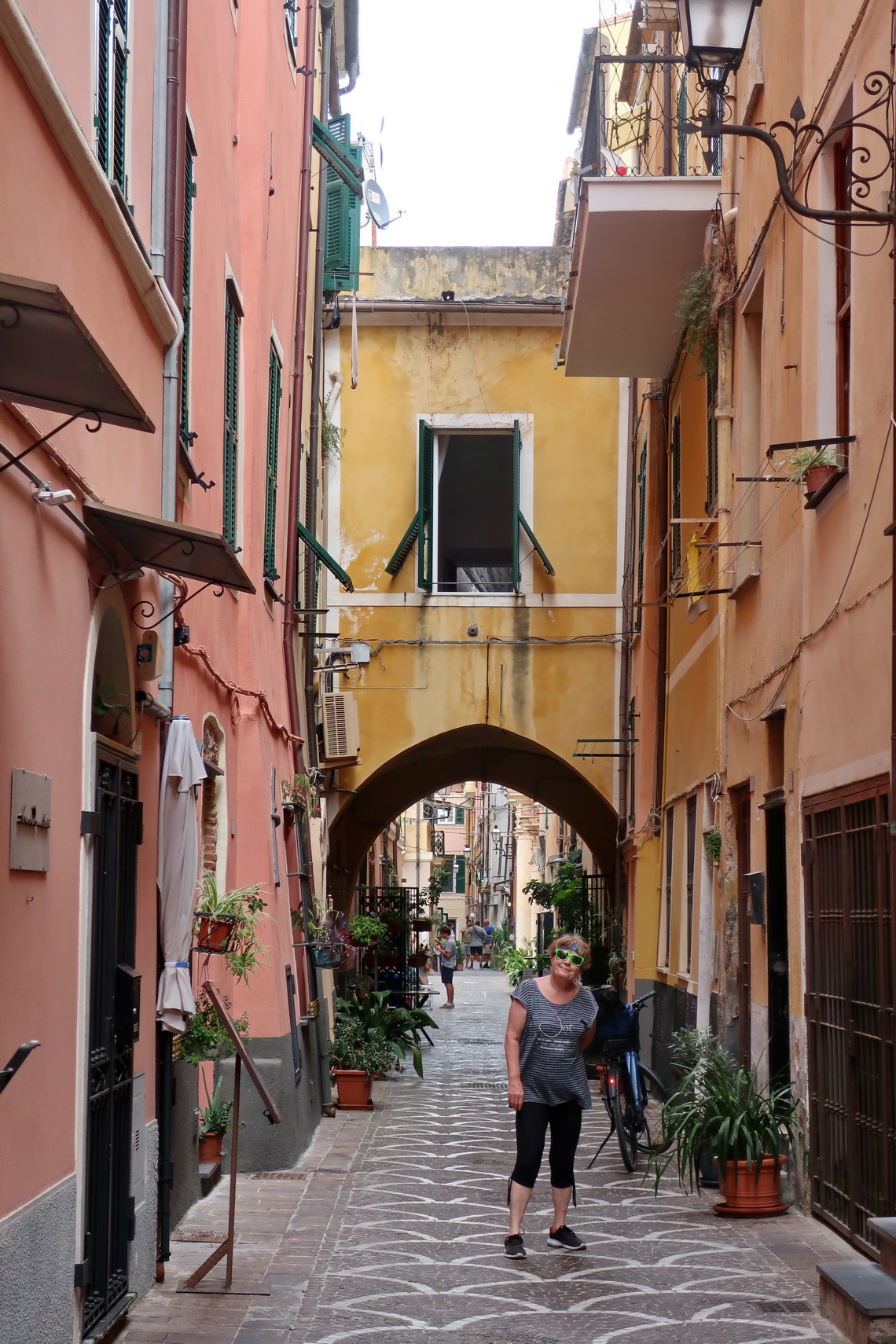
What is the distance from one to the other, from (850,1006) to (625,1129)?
11.6 ft

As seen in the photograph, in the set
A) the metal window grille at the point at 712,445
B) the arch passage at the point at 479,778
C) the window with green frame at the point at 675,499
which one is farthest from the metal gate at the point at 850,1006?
the arch passage at the point at 479,778

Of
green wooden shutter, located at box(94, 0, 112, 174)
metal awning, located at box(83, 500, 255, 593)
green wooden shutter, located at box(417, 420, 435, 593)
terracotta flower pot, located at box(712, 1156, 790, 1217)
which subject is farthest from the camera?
green wooden shutter, located at box(417, 420, 435, 593)

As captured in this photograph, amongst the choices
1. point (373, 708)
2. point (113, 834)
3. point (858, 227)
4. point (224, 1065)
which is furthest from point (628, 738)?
point (113, 834)

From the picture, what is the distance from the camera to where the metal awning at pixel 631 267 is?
11469mm

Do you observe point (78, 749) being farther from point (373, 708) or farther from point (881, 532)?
point (373, 708)

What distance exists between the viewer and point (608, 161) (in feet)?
41.8

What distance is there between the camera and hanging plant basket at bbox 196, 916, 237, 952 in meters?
8.47

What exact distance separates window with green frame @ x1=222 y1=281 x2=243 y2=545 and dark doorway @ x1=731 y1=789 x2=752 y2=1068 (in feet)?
13.3

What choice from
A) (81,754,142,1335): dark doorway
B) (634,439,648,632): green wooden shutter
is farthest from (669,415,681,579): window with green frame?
(81,754,142,1335): dark doorway

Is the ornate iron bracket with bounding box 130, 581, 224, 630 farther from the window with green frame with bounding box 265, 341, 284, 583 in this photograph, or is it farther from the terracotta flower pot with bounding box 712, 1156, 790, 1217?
the window with green frame with bounding box 265, 341, 284, 583

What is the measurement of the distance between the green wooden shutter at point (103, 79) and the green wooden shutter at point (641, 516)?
35.5 ft

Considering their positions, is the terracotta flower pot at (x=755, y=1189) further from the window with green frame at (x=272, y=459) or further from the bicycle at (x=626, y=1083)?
the window with green frame at (x=272, y=459)

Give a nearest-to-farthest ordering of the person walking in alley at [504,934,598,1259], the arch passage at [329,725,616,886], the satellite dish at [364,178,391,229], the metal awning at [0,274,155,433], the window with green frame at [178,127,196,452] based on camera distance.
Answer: the metal awning at [0,274,155,433] → the person walking in alley at [504,934,598,1259] → the window with green frame at [178,127,196,452] → the satellite dish at [364,178,391,229] → the arch passage at [329,725,616,886]

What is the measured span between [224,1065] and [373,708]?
843cm
